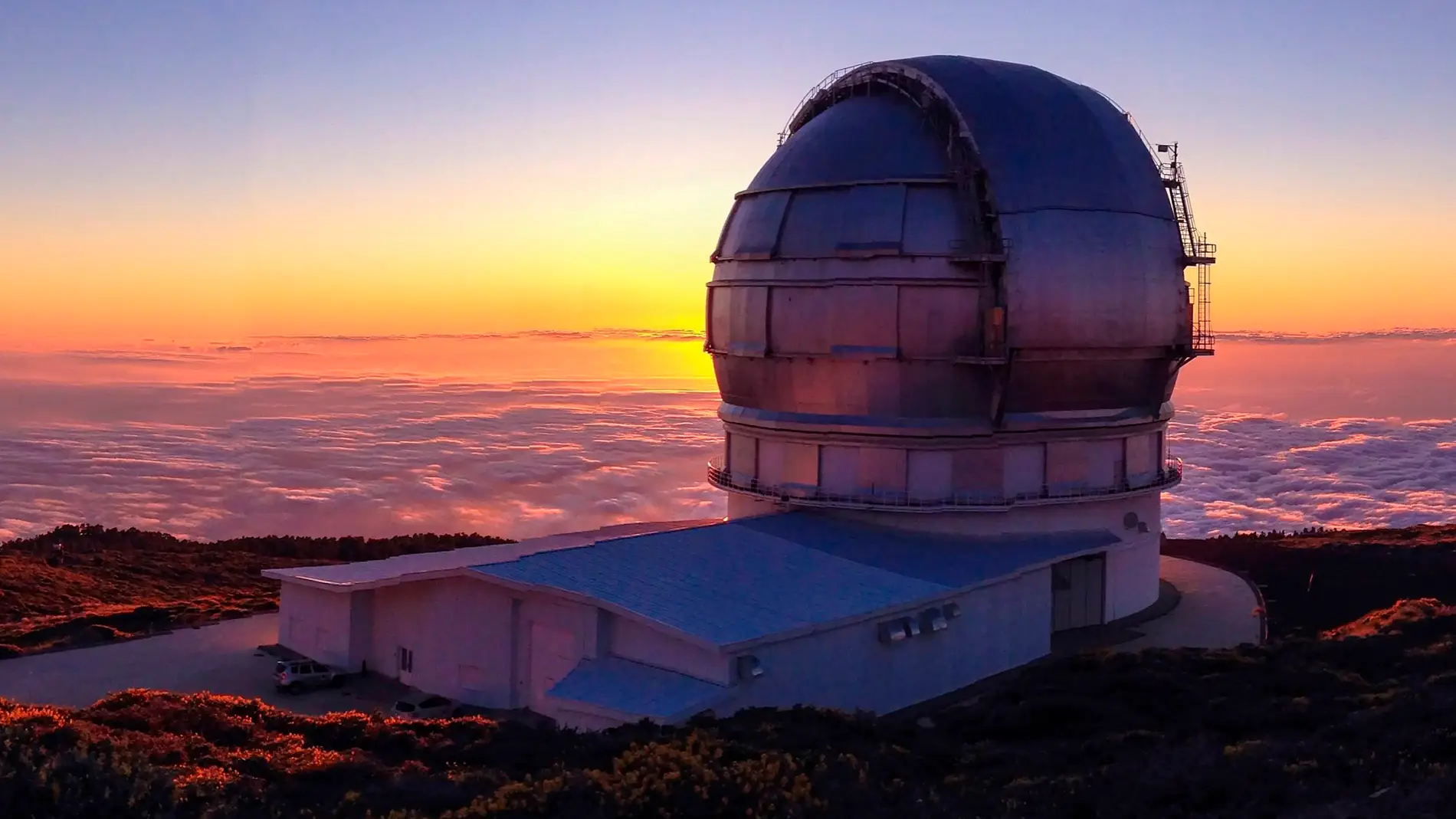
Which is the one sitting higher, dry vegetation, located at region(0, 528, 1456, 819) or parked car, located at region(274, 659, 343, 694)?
dry vegetation, located at region(0, 528, 1456, 819)

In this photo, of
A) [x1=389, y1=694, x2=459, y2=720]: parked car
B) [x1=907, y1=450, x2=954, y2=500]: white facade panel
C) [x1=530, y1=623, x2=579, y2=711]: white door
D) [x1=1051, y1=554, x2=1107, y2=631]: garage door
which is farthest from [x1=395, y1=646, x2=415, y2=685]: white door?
[x1=1051, y1=554, x2=1107, y2=631]: garage door

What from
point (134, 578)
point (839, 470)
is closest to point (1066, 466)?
point (839, 470)

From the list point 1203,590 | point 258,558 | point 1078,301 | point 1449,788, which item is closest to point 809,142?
point 1078,301

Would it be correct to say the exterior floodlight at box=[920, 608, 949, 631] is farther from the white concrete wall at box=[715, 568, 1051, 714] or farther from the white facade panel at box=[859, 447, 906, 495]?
the white facade panel at box=[859, 447, 906, 495]

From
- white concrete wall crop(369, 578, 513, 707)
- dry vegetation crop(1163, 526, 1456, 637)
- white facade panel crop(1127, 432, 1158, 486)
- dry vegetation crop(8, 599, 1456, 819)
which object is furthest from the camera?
dry vegetation crop(1163, 526, 1456, 637)

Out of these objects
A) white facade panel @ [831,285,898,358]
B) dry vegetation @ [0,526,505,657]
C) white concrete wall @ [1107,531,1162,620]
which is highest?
white facade panel @ [831,285,898,358]

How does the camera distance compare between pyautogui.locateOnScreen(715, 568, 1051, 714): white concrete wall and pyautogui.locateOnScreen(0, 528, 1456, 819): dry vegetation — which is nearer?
pyautogui.locateOnScreen(0, 528, 1456, 819): dry vegetation

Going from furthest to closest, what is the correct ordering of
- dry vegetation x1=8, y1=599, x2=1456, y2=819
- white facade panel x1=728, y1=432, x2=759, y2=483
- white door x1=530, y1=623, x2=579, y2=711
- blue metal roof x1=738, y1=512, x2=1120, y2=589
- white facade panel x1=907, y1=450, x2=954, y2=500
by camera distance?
white facade panel x1=728, y1=432, x2=759, y2=483 → white facade panel x1=907, y1=450, x2=954, y2=500 → blue metal roof x1=738, y1=512, x2=1120, y2=589 → white door x1=530, y1=623, x2=579, y2=711 → dry vegetation x1=8, y1=599, x2=1456, y2=819
